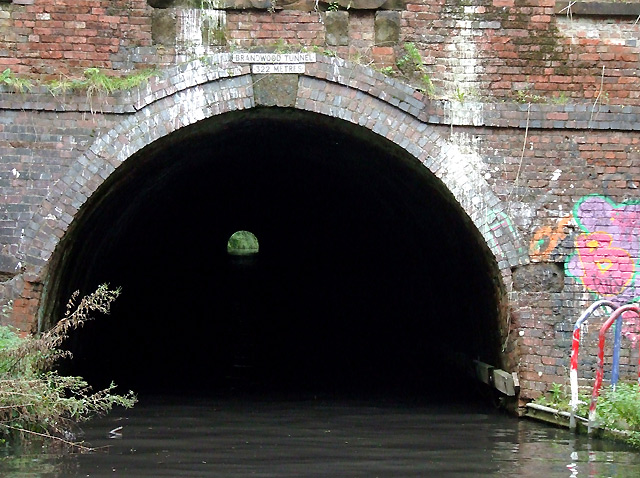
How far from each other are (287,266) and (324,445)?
13.9 meters

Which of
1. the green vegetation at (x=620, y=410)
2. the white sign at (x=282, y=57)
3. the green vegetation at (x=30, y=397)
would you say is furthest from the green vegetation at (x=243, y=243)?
the green vegetation at (x=620, y=410)

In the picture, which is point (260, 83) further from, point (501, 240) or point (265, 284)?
point (265, 284)

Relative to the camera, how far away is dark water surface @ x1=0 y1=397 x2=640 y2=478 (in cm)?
784

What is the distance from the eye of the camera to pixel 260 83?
10.5 metres

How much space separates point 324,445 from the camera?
906cm

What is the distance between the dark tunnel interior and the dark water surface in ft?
4.56

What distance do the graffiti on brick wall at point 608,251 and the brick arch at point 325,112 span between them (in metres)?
0.61

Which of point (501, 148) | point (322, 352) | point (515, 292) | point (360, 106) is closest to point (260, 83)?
point (360, 106)

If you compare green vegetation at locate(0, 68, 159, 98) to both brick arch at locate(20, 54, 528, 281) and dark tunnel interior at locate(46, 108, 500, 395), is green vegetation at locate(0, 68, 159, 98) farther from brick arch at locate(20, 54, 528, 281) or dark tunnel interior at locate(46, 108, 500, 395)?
dark tunnel interior at locate(46, 108, 500, 395)

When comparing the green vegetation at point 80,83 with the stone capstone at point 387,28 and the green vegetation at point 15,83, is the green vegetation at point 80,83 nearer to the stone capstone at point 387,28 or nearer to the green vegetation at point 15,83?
the green vegetation at point 15,83

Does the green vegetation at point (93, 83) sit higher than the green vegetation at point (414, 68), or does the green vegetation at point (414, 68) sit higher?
the green vegetation at point (414, 68)

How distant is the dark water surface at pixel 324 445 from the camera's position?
7844mm

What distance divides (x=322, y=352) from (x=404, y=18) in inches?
302

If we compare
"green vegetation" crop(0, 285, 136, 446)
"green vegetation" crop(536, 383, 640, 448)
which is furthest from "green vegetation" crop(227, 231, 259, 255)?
"green vegetation" crop(536, 383, 640, 448)
